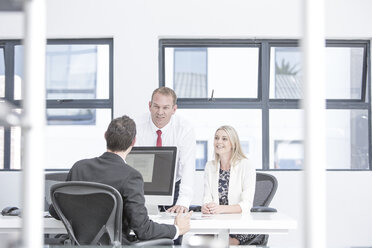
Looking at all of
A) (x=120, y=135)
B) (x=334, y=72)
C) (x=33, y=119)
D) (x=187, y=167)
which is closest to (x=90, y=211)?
(x=120, y=135)

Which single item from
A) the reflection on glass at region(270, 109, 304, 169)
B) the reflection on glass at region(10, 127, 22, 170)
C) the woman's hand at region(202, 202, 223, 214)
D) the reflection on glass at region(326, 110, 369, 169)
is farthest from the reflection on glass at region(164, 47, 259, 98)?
the woman's hand at region(202, 202, 223, 214)

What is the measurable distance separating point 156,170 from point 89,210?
3.08 feet

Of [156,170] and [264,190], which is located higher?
[156,170]

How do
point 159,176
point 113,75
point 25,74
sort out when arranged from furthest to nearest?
point 113,75 → point 159,176 → point 25,74

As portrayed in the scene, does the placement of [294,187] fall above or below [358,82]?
below

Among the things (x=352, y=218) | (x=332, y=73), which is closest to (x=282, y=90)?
(x=332, y=73)

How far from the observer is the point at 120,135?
129 inches

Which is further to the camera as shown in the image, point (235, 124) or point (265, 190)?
point (235, 124)

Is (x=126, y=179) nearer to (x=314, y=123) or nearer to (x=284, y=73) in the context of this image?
(x=314, y=123)

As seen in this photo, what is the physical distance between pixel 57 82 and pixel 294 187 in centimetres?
248

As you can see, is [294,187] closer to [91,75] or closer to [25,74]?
[91,75]


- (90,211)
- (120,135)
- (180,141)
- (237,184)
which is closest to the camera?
(90,211)

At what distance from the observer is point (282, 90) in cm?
663

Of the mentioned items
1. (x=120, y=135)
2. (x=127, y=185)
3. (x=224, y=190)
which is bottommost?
(x=224, y=190)
